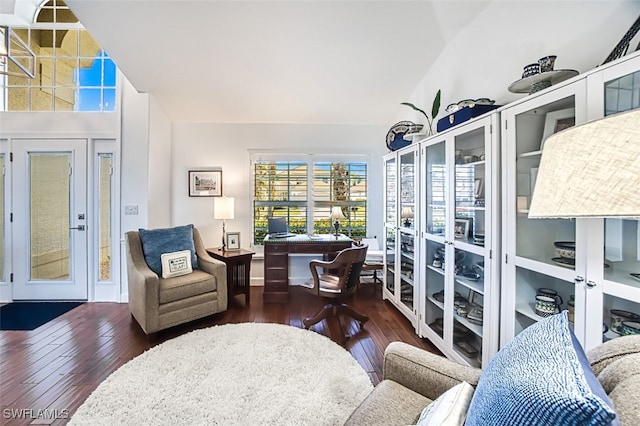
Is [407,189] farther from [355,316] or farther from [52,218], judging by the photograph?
[52,218]

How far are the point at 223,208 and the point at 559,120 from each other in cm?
333

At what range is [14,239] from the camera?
332 centimetres

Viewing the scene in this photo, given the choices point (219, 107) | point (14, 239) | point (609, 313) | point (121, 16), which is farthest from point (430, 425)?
point (14, 239)

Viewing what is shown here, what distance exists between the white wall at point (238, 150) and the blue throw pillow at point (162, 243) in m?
0.89

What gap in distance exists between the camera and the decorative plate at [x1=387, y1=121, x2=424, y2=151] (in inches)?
106

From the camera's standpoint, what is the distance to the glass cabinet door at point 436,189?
84.9 inches

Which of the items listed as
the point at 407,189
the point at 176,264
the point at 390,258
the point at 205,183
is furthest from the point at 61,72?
the point at 390,258

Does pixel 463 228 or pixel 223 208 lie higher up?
pixel 223 208

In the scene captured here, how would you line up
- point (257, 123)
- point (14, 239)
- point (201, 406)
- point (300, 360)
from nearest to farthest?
point (201, 406)
point (300, 360)
point (14, 239)
point (257, 123)

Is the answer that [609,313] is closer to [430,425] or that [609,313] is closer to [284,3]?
[430,425]

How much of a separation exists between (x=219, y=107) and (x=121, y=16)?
130cm

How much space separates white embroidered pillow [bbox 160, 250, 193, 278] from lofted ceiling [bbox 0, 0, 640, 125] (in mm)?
1988

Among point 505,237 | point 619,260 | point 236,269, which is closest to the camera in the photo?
point 619,260

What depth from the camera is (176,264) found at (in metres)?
2.74
